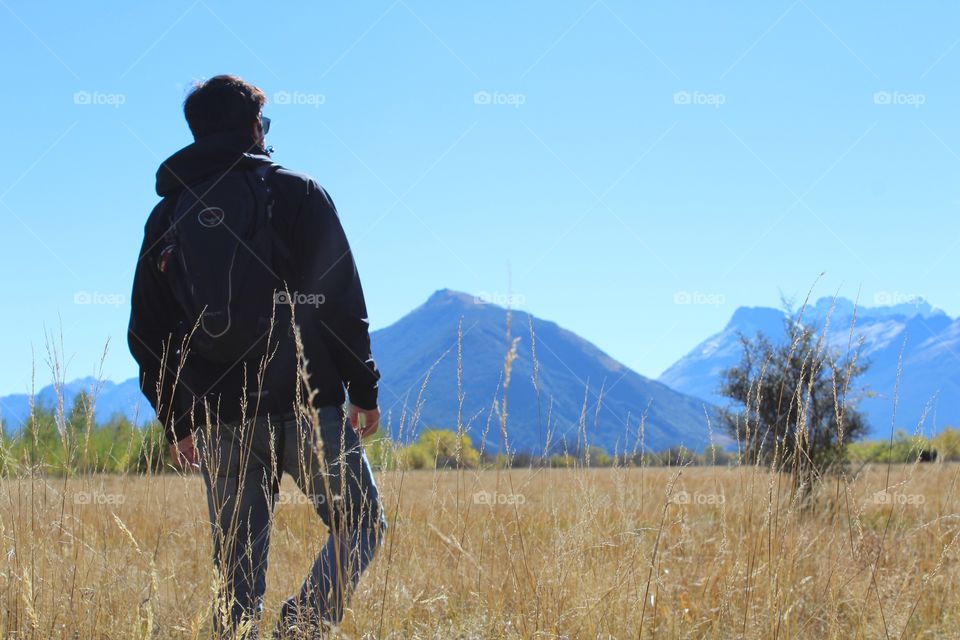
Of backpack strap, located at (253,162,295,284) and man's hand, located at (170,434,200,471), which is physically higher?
backpack strap, located at (253,162,295,284)

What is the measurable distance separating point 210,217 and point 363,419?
81 cm

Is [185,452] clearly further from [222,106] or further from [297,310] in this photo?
[222,106]

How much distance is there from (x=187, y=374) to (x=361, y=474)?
69 centimetres

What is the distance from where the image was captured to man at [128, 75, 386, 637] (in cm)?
252

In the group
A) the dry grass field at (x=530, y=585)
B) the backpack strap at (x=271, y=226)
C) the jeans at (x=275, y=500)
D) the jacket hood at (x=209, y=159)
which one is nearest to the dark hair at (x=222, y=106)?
the jacket hood at (x=209, y=159)

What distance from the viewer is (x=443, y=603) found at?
370cm

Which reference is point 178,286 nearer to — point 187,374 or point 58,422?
point 187,374

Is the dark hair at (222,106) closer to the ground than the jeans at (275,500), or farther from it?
farther from it

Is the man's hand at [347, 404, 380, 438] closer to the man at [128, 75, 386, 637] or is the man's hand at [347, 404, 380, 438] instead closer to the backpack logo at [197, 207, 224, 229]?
the man at [128, 75, 386, 637]

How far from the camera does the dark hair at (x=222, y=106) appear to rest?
2.84 metres

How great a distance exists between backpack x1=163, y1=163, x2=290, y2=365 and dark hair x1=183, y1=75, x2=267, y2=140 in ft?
1.06

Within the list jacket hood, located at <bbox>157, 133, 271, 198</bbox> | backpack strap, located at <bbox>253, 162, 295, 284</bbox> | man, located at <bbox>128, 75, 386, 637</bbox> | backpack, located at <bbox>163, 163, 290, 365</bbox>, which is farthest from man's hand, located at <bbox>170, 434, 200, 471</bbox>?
jacket hood, located at <bbox>157, 133, 271, 198</bbox>

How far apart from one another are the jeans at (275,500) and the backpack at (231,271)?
0.92ft

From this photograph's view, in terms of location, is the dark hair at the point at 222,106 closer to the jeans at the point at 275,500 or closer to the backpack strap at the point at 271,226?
the backpack strap at the point at 271,226
